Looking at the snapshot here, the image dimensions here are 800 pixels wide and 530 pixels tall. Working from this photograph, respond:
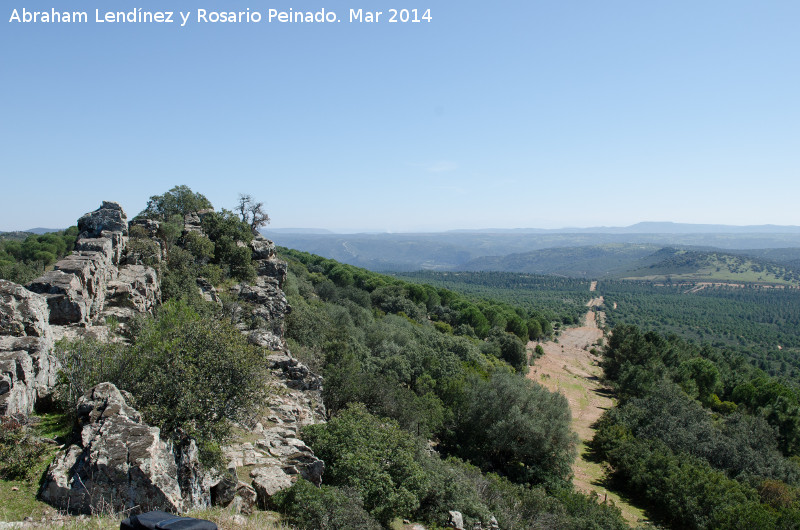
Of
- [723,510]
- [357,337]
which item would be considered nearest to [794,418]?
[723,510]

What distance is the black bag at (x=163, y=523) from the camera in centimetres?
642

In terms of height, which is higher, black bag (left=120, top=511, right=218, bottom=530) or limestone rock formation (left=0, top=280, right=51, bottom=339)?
limestone rock formation (left=0, top=280, right=51, bottom=339)

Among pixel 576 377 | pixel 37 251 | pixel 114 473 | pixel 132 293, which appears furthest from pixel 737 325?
pixel 37 251

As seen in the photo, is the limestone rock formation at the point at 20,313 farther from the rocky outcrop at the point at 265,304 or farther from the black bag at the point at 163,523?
the rocky outcrop at the point at 265,304

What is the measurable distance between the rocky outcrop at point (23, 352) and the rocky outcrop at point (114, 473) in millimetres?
3256

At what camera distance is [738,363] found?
7694 centimetres

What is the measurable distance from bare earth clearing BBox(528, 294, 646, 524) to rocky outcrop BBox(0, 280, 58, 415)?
33.0 metres

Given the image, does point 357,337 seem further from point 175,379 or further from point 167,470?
point 167,470

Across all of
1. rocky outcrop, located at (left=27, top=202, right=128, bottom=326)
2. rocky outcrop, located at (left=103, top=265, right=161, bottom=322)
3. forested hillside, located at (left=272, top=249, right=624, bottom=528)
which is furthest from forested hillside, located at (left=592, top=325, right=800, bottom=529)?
rocky outcrop, located at (left=27, top=202, right=128, bottom=326)

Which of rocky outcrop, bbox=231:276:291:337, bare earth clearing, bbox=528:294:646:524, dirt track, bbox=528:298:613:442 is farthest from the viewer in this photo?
dirt track, bbox=528:298:613:442

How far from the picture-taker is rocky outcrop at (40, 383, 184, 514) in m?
10.3

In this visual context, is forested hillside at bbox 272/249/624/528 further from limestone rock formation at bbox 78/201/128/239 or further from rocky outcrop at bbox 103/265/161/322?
limestone rock formation at bbox 78/201/128/239

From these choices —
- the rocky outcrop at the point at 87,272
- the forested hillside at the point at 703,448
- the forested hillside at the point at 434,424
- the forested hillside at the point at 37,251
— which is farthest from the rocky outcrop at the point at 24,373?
the forested hillside at the point at 37,251

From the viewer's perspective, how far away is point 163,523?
6523mm
